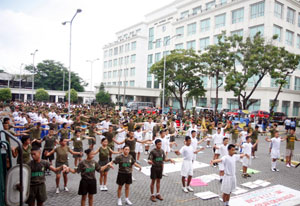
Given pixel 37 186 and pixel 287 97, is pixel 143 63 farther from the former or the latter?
pixel 37 186

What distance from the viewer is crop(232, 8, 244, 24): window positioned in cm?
3884

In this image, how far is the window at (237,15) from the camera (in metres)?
38.8

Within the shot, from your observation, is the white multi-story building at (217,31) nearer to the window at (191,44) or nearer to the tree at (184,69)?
the window at (191,44)

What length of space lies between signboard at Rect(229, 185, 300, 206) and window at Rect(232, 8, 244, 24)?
36.0 m

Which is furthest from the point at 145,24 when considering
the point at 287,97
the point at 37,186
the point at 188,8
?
the point at 37,186

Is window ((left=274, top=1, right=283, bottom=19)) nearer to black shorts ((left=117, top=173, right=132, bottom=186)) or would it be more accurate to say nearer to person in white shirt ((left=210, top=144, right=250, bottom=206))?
person in white shirt ((left=210, top=144, right=250, bottom=206))

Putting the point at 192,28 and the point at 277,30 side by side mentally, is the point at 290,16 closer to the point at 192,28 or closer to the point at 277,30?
the point at 277,30

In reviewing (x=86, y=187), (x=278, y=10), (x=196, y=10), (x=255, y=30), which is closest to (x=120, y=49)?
(x=196, y=10)

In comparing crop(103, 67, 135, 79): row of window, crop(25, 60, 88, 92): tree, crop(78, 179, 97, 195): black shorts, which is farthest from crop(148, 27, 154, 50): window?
crop(78, 179, 97, 195): black shorts

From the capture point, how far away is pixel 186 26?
48.9 meters

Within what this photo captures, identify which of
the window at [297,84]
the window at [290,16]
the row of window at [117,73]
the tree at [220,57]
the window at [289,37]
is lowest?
the window at [297,84]

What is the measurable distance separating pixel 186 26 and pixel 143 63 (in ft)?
61.3

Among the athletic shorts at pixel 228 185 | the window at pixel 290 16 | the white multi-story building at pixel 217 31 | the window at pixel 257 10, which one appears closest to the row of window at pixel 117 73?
the white multi-story building at pixel 217 31

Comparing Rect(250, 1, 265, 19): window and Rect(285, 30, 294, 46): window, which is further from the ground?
Rect(250, 1, 265, 19): window
